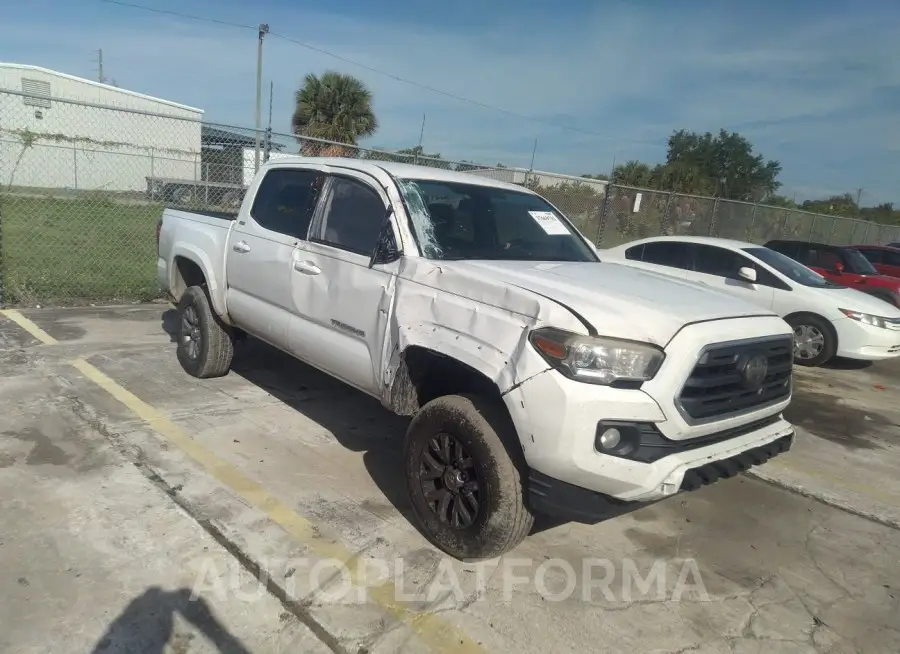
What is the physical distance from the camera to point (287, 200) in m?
4.78

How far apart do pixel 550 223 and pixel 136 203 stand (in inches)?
634

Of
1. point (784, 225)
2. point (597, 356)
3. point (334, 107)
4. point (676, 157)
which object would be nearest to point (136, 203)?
point (334, 107)

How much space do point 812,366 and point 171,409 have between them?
7973 mm

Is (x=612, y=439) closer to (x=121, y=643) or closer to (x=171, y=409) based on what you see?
(x=121, y=643)

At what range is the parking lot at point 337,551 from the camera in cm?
277

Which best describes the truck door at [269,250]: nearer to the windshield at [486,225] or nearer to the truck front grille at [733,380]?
the windshield at [486,225]

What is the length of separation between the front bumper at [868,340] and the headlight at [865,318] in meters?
0.04

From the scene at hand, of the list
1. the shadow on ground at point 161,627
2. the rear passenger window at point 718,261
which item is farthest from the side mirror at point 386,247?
the rear passenger window at point 718,261

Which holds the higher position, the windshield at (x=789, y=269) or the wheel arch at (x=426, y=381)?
the windshield at (x=789, y=269)

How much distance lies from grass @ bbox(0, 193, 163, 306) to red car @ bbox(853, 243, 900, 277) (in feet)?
45.2

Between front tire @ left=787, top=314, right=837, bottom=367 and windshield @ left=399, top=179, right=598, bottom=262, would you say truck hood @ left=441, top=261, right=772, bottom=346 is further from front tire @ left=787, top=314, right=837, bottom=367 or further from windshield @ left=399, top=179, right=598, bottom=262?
front tire @ left=787, top=314, right=837, bottom=367

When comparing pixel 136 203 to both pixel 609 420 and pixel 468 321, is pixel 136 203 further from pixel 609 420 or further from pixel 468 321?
pixel 609 420

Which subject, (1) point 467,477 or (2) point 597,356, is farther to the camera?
(1) point 467,477

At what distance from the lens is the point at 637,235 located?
16062 mm
